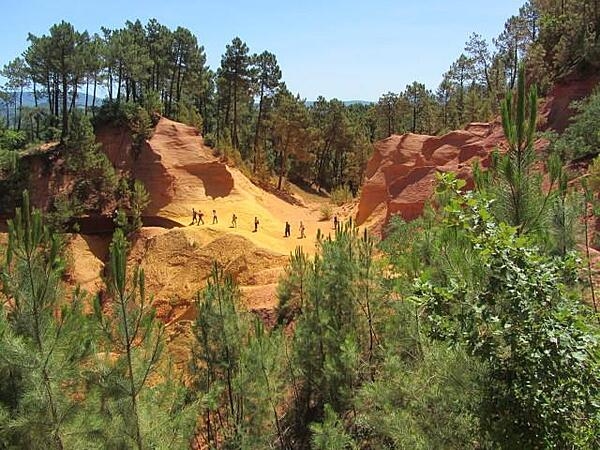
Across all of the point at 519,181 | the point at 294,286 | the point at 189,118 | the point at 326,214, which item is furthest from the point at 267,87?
the point at 519,181

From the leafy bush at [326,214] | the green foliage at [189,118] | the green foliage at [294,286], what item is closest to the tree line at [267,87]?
the green foliage at [189,118]

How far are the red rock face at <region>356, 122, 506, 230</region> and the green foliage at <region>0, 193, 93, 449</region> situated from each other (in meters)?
16.7

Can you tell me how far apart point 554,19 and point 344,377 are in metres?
34.0

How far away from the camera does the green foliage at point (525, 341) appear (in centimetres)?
349

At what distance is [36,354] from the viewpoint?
645 centimetres

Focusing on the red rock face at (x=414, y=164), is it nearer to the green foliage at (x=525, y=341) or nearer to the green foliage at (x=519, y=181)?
the green foliage at (x=519, y=181)

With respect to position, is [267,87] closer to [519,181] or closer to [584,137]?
[584,137]

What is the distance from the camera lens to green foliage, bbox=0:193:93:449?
6.38 meters

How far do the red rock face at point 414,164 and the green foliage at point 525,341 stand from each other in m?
17.1

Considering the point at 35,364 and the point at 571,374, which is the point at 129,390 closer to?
the point at 35,364

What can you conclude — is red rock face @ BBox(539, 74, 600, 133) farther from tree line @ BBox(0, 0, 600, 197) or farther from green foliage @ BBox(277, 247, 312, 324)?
green foliage @ BBox(277, 247, 312, 324)

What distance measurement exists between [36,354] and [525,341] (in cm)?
568

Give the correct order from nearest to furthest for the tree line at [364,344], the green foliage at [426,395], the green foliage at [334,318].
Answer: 1. the tree line at [364,344]
2. the green foliage at [426,395]
3. the green foliage at [334,318]

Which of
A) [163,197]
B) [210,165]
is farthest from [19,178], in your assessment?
[210,165]
